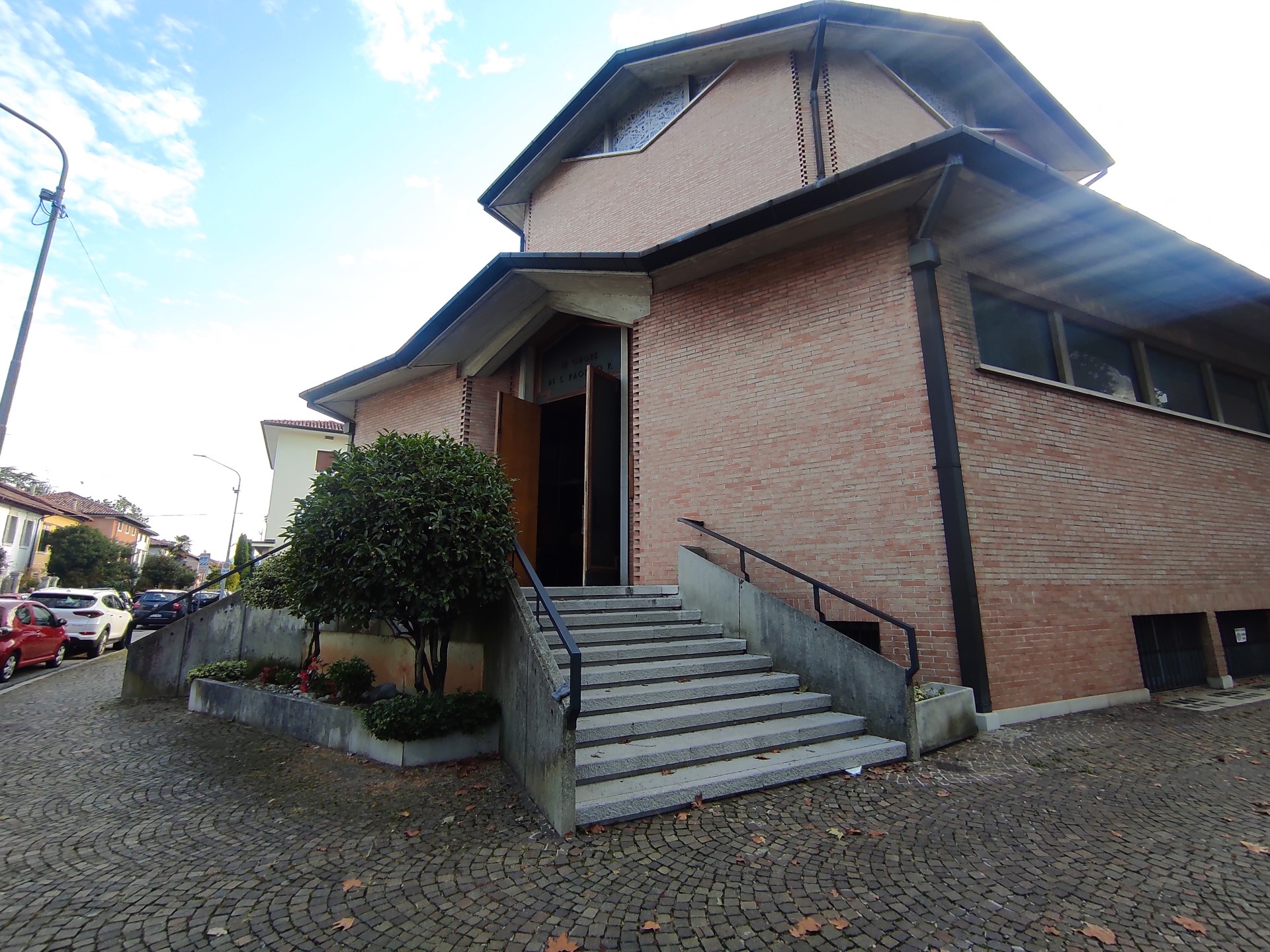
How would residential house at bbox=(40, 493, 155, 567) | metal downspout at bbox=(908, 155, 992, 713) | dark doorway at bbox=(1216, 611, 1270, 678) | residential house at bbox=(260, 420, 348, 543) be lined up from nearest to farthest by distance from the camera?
metal downspout at bbox=(908, 155, 992, 713) → dark doorway at bbox=(1216, 611, 1270, 678) → residential house at bbox=(260, 420, 348, 543) → residential house at bbox=(40, 493, 155, 567)

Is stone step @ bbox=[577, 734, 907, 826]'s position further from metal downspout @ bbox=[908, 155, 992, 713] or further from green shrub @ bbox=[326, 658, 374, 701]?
green shrub @ bbox=[326, 658, 374, 701]

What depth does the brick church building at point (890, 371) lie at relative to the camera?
6234mm

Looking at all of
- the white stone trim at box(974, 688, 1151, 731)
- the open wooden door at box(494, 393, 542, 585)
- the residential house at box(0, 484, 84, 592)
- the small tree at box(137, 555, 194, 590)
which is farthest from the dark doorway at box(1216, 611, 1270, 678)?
the small tree at box(137, 555, 194, 590)

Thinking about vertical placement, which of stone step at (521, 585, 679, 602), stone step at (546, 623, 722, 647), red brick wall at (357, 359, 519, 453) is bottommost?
stone step at (546, 623, 722, 647)

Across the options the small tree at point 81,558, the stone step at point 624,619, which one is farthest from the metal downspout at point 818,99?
the small tree at point 81,558

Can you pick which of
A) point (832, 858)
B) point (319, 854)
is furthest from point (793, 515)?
point (319, 854)

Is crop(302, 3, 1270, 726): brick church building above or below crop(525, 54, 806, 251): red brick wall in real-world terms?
below

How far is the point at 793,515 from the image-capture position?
6965 millimetres

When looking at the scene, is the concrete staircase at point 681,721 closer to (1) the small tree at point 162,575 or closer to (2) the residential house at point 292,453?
(2) the residential house at point 292,453

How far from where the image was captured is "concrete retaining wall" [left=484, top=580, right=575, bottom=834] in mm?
3676

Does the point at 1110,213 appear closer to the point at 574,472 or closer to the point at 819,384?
the point at 819,384

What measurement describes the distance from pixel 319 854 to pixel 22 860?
1775 millimetres

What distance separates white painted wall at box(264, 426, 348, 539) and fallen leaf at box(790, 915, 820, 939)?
94.3 feet

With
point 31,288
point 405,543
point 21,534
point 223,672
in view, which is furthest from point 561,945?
point 21,534
